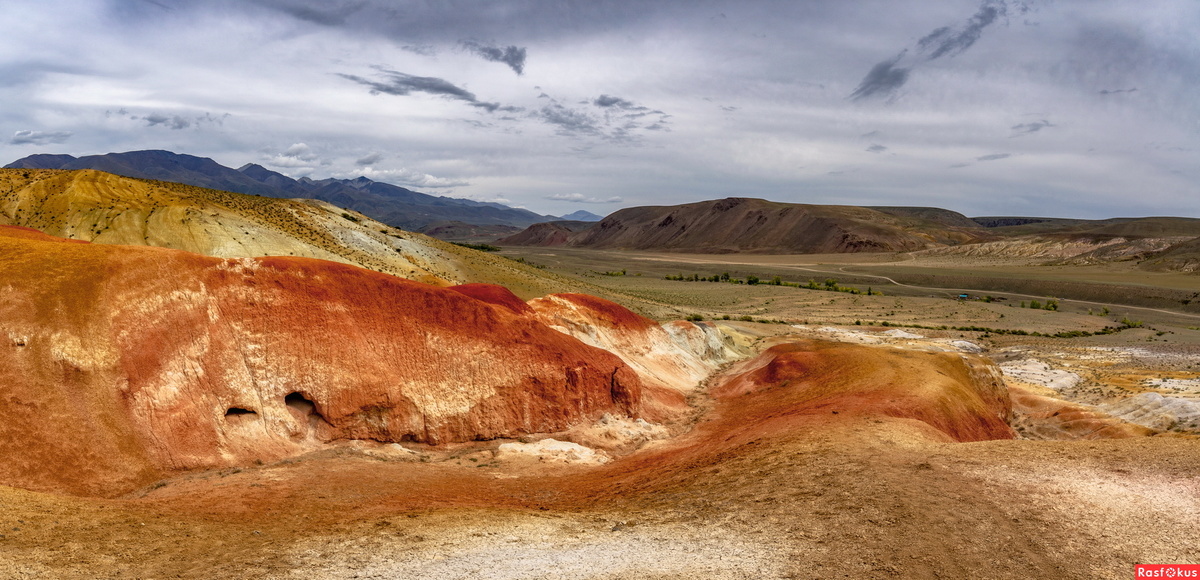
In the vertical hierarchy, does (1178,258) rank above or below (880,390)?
above

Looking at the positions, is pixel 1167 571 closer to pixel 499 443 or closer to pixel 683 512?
pixel 683 512

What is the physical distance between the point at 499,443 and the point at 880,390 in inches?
538

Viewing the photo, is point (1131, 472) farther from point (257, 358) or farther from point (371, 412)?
point (257, 358)

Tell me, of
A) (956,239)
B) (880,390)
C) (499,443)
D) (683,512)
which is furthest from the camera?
(956,239)

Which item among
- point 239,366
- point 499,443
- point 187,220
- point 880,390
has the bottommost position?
point 499,443

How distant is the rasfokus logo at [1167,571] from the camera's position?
9078mm

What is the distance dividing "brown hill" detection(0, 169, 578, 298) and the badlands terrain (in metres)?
1.35

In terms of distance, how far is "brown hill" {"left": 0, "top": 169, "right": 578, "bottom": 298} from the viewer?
36219 mm

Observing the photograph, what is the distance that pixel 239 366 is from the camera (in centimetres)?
1794

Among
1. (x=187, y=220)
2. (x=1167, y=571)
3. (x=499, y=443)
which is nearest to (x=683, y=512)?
(x=1167, y=571)

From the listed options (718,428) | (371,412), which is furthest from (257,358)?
(718,428)

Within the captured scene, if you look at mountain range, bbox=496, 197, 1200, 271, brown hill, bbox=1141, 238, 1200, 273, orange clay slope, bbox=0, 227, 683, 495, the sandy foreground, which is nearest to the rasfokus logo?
the sandy foreground

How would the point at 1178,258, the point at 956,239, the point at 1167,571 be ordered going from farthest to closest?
the point at 956,239, the point at 1178,258, the point at 1167,571

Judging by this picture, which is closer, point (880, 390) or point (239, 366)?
point (239, 366)
